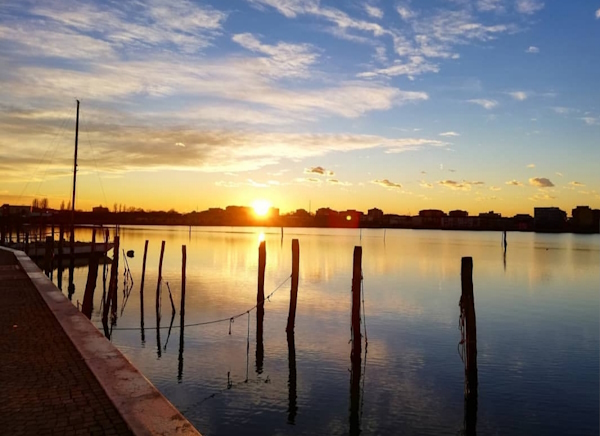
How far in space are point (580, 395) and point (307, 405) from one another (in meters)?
9.57

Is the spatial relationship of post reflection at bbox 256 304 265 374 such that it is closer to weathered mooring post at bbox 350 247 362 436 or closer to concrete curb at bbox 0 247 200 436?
weathered mooring post at bbox 350 247 362 436

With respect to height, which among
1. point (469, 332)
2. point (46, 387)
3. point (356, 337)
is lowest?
point (356, 337)

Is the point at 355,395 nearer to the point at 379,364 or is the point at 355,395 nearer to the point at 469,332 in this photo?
the point at 379,364

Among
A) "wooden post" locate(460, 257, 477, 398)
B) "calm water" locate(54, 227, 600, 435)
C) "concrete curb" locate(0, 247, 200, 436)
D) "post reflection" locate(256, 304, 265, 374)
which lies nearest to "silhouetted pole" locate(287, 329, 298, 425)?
"calm water" locate(54, 227, 600, 435)

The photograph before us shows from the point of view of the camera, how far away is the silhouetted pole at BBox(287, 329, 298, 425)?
14.5 metres

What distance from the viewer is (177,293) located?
37.9 meters

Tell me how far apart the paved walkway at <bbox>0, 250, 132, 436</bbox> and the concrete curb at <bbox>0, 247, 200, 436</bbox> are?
0.14 metres

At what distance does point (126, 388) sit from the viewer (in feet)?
28.3

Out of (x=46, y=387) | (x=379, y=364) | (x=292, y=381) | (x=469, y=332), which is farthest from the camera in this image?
(x=379, y=364)

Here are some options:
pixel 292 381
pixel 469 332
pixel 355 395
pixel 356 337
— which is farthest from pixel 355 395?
pixel 469 332

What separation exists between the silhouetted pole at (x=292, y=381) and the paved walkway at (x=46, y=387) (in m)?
6.57

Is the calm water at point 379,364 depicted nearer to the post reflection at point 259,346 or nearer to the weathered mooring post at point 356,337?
the post reflection at point 259,346

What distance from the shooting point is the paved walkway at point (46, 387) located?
282 inches

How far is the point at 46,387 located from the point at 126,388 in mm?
1533
